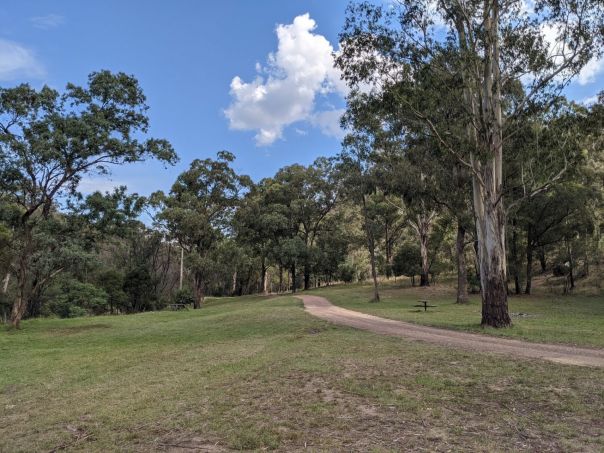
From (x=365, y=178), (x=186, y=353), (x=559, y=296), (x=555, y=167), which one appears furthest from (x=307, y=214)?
(x=186, y=353)

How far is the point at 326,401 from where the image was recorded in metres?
6.82

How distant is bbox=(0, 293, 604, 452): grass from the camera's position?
530 cm

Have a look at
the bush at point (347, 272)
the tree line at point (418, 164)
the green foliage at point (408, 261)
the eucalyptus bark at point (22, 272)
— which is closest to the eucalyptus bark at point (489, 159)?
the tree line at point (418, 164)

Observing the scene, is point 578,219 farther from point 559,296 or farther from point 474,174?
point 474,174

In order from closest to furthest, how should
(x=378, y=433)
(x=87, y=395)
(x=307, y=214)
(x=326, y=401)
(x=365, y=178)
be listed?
(x=378, y=433) → (x=326, y=401) → (x=87, y=395) → (x=365, y=178) → (x=307, y=214)

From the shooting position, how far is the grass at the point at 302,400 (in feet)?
17.4

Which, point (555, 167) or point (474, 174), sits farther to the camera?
point (555, 167)

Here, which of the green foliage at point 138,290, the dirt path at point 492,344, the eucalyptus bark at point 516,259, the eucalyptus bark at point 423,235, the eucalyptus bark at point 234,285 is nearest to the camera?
the dirt path at point 492,344

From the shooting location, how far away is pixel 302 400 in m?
6.90

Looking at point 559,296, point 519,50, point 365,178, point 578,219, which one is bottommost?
point 559,296

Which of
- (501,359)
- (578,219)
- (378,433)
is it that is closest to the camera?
(378,433)

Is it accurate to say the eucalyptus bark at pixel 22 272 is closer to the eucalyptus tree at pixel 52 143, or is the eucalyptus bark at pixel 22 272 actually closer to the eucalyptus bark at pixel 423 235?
the eucalyptus tree at pixel 52 143

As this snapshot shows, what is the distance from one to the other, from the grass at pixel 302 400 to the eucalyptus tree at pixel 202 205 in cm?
2737

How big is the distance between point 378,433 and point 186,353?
8.07 m
